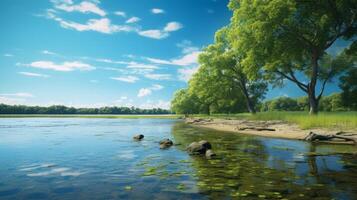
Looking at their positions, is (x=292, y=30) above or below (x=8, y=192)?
above

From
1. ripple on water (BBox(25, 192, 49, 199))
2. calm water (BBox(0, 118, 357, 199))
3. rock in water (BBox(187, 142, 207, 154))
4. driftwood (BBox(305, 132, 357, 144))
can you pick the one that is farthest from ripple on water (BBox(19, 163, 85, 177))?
driftwood (BBox(305, 132, 357, 144))

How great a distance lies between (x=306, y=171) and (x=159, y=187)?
19.6 ft

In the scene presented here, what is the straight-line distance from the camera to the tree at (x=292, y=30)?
32281mm

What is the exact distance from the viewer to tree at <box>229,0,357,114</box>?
3228 cm

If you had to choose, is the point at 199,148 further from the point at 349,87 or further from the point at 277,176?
the point at 349,87

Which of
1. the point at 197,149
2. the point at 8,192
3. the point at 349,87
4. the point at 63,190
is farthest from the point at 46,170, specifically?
the point at 349,87

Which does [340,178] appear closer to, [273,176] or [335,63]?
[273,176]

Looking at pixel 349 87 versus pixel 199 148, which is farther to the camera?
pixel 349 87

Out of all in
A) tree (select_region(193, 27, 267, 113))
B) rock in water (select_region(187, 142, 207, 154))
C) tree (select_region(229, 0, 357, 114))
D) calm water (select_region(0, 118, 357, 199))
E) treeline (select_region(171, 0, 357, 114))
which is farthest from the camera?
tree (select_region(193, 27, 267, 113))

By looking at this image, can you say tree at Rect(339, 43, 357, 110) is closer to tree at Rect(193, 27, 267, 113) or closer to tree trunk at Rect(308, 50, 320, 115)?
tree trunk at Rect(308, 50, 320, 115)

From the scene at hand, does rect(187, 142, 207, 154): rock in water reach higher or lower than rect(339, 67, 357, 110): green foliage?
lower

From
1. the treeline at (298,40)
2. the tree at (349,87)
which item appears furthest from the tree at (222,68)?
the tree at (349,87)

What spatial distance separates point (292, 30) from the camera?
112 feet

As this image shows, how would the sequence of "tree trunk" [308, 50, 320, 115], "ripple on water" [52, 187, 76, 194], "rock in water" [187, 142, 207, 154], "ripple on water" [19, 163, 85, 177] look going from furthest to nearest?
"tree trunk" [308, 50, 320, 115]
"rock in water" [187, 142, 207, 154]
"ripple on water" [19, 163, 85, 177]
"ripple on water" [52, 187, 76, 194]
